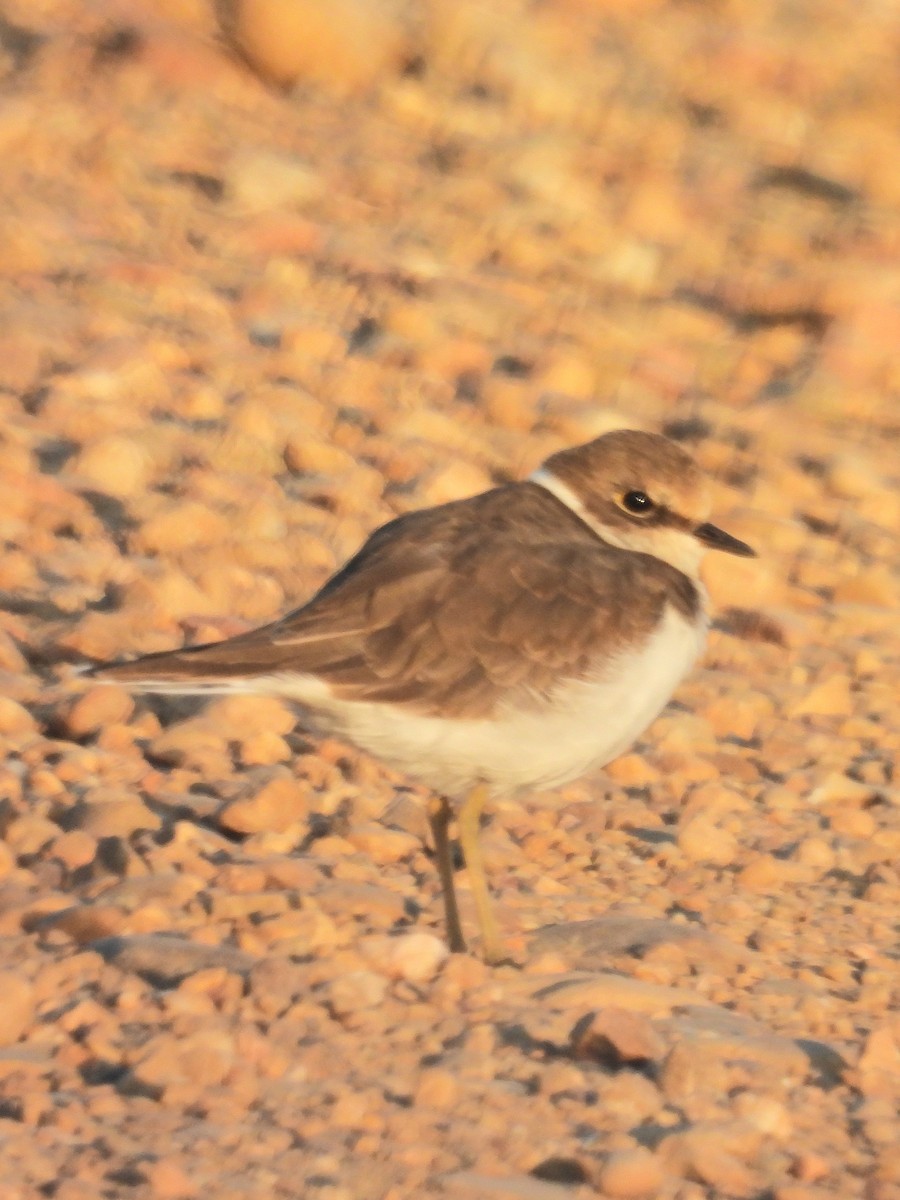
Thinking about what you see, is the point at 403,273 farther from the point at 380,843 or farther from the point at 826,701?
the point at 380,843

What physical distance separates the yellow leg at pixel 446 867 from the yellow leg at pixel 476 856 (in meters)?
0.05

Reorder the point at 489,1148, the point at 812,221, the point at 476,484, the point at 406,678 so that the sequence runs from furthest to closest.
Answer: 1. the point at 812,221
2. the point at 476,484
3. the point at 406,678
4. the point at 489,1148

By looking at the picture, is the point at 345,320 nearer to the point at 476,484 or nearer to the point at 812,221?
the point at 476,484

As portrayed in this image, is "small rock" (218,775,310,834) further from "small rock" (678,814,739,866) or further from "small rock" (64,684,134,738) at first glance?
"small rock" (678,814,739,866)

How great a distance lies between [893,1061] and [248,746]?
2.20m

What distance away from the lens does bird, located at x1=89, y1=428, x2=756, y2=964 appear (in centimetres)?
503

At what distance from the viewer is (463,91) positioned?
11836mm

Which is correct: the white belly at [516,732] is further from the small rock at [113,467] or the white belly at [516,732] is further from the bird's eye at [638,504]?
the small rock at [113,467]

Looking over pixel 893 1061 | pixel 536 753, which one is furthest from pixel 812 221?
pixel 893 1061

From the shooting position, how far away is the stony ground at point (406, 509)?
404 cm

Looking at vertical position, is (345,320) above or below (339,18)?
below

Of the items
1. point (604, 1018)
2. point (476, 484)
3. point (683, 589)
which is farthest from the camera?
point (476, 484)

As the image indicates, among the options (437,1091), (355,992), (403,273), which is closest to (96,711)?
(355,992)

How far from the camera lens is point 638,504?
19.5 ft
